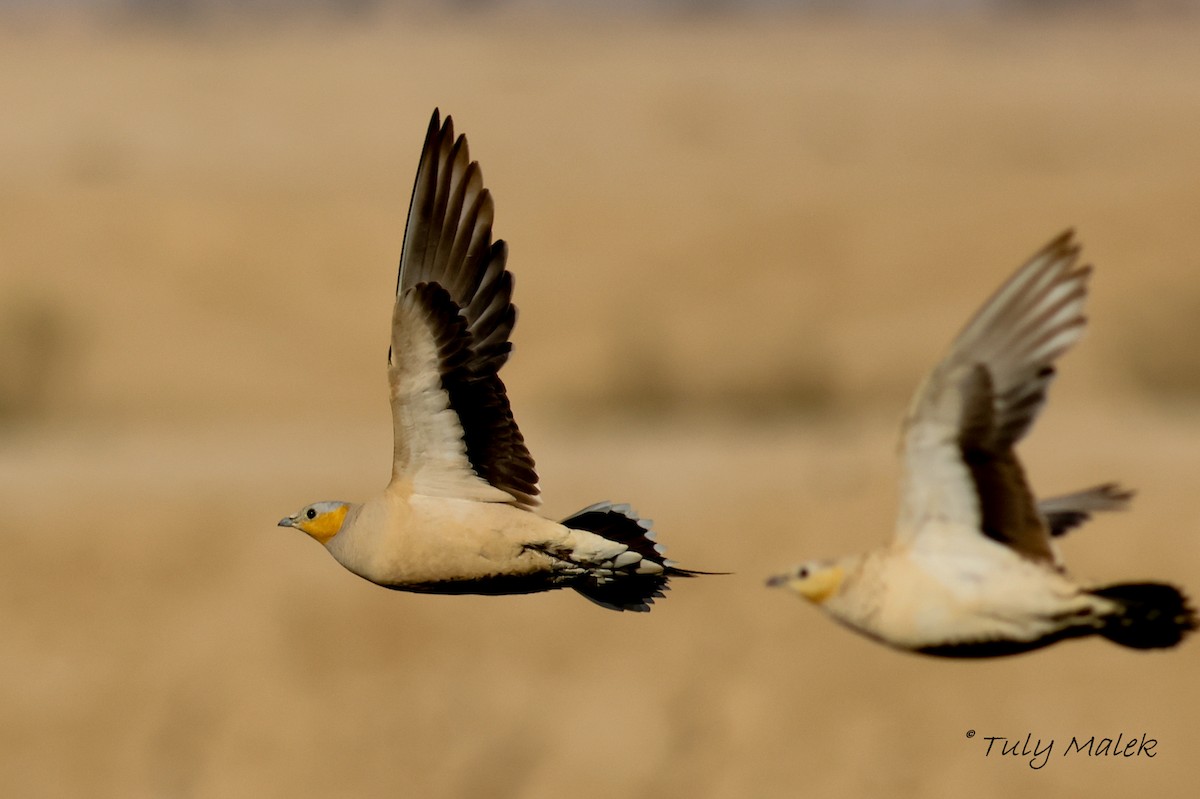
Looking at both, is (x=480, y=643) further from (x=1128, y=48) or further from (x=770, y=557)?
(x=1128, y=48)

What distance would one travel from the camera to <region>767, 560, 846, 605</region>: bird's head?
7340 mm

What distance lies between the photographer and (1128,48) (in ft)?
295

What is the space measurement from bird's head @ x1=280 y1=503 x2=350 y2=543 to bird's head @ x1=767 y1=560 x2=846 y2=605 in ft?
6.35

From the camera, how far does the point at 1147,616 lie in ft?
23.4

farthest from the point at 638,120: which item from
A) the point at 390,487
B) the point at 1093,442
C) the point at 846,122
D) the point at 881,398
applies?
the point at 390,487

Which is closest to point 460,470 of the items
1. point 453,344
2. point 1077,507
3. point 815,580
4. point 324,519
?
point 453,344

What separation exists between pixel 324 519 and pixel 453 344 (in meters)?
0.94

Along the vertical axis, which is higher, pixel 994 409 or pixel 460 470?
pixel 994 409

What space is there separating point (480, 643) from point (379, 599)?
113 centimetres

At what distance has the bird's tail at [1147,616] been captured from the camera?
7094mm

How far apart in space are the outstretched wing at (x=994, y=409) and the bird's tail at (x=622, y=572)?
45.3 inches

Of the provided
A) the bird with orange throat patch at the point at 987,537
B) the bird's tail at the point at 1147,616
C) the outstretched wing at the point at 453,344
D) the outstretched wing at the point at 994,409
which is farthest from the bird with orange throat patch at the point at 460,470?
the bird's tail at the point at 1147,616
